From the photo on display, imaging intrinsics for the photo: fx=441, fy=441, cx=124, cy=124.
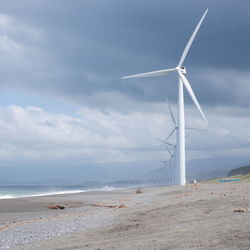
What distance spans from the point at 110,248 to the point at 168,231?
10.2 feet

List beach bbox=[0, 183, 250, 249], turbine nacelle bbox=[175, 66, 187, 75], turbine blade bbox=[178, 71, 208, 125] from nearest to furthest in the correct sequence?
beach bbox=[0, 183, 250, 249], turbine blade bbox=[178, 71, 208, 125], turbine nacelle bbox=[175, 66, 187, 75]

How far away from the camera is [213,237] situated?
1338cm

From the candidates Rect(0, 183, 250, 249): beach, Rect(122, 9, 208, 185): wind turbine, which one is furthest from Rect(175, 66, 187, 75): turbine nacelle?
Rect(0, 183, 250, 249): beach

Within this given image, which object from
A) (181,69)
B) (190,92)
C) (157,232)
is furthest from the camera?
(181,69)

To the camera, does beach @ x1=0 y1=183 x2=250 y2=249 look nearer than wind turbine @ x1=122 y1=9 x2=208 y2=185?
Yes

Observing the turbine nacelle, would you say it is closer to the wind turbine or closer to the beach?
the wind turbine

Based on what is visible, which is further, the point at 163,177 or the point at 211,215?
the point at 163,177

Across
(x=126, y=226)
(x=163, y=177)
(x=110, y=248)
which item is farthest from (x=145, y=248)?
(x=163, y=177)

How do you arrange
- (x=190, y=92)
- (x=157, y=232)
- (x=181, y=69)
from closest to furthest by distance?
(x=157, y=232), (x=190, y=92), (x=181, y=69)

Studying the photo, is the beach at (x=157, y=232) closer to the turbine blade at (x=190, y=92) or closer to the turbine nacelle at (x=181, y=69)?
the turbine blade at (x=190, y=92)

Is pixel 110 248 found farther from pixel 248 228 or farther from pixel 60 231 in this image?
pixel 60 231

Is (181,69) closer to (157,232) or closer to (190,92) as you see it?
(190,92)

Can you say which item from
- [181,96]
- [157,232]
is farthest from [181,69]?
[157,232]

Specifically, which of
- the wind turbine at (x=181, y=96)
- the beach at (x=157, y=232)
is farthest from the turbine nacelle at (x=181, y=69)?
the beach at (x=157, y=232)
